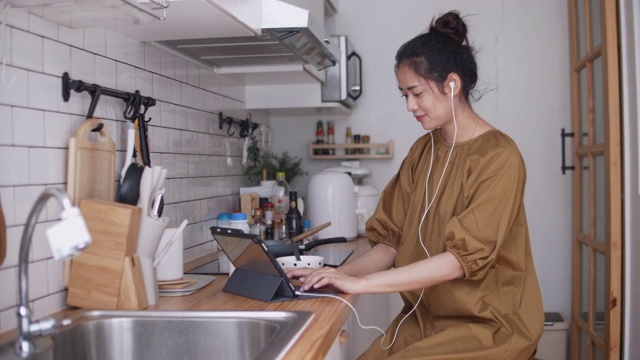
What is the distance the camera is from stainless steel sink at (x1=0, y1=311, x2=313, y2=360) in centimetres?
142

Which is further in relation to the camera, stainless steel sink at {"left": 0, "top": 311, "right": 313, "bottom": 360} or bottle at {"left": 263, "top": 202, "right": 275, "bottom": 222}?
bottle at {"left": 263, "top": 202, "right": 275, "bottom": 222}

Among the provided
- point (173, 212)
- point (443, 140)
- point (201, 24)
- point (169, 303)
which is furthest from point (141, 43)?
point (443, 140)

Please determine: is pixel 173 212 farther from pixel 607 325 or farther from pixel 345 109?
pixel 607 325

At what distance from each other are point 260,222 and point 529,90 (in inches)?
61.3

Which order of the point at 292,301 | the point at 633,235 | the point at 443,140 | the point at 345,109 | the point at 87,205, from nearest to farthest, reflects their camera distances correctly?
the point at 87,205, the point at 292,301, the point at 443,140, the point at 633,235, the point at 345,109

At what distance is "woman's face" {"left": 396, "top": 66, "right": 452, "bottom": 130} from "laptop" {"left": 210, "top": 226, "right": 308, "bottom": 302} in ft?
1.77

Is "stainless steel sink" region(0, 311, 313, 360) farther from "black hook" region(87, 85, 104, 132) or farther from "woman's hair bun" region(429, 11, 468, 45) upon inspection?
"woman's hair bun" region(429, 11, 468, 45)

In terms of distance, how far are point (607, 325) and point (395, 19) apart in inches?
70.2

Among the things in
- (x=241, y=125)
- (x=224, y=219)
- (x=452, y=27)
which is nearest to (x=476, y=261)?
(x=452, y=27)

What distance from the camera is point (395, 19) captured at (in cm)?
344

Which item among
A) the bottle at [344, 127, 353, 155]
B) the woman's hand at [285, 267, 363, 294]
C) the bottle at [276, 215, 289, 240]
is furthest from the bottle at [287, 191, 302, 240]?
the woman's hand at [285, 267, 363, 294]

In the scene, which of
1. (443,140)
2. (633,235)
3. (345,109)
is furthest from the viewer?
(345,109)

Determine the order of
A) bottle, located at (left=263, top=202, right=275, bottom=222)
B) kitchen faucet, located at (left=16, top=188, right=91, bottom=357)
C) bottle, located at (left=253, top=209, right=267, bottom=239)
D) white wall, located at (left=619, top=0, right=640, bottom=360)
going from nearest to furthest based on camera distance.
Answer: kitchen faucet, located at (left=16, top=188, right=91, bottom=357), white wall, located at (left=619, top=0, right=640, bottom=360), bottle, located at (left=253, top=209, right=267, bottom=239), bottle, located at (left=263, top=202, right=275, bottom=222)

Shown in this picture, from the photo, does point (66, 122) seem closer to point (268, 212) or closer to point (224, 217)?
point (224, 217)
